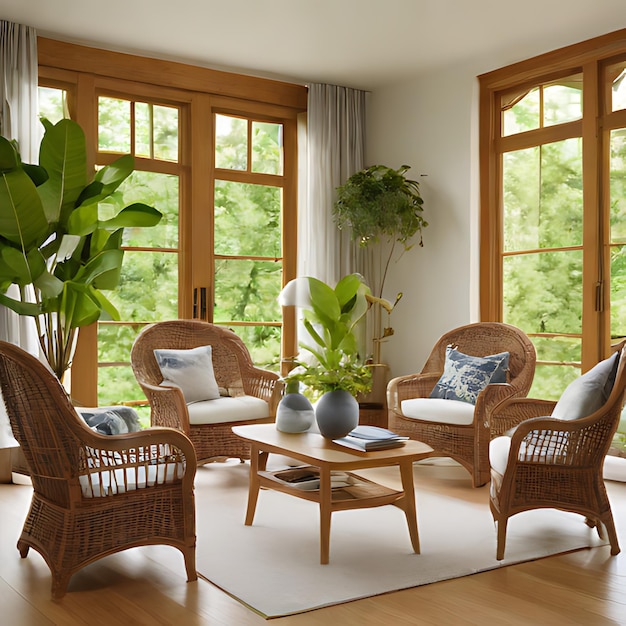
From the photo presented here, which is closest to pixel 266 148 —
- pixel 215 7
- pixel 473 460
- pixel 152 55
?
pixel 152 55

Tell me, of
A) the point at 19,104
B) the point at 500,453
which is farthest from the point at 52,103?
the point at 500,453

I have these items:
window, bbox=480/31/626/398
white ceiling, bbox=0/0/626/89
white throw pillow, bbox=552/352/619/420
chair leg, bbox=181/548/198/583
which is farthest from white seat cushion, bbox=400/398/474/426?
white ceiling, bbox=0/0/626/89

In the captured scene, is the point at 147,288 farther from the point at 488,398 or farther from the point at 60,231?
the point at 488,398

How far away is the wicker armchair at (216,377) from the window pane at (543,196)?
6.93 feet

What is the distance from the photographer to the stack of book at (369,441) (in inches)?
137

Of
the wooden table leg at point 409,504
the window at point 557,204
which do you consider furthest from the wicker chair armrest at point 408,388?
the wooden table leg at point 409,504

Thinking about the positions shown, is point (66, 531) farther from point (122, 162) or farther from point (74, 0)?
point (74, 0)

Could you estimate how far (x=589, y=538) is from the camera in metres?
3.74

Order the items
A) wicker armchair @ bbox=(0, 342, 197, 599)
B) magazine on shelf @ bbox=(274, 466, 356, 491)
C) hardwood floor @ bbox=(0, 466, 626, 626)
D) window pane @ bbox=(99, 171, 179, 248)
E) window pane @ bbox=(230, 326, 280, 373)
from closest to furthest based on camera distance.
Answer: hardwood floor @ bbox=(0, 466, 626, 626), wicker armchair @ bbox=(0, 342, 197, 599), magazine on shelf @ bbox=(274, 466, 356, 491), window pane @ bbox=(99, 171, 179, 248), window pane @ bbox=(230, 326, 280, 373)

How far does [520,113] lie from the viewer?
591cm

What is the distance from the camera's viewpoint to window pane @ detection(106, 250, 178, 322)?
19.4ft

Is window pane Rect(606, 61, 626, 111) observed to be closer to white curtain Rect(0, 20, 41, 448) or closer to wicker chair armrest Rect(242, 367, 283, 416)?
wicker chair armrest Rect(242, 367, 283, 416)

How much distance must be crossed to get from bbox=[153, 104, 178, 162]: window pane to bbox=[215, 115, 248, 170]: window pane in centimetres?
35

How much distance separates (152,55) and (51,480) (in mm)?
3719
